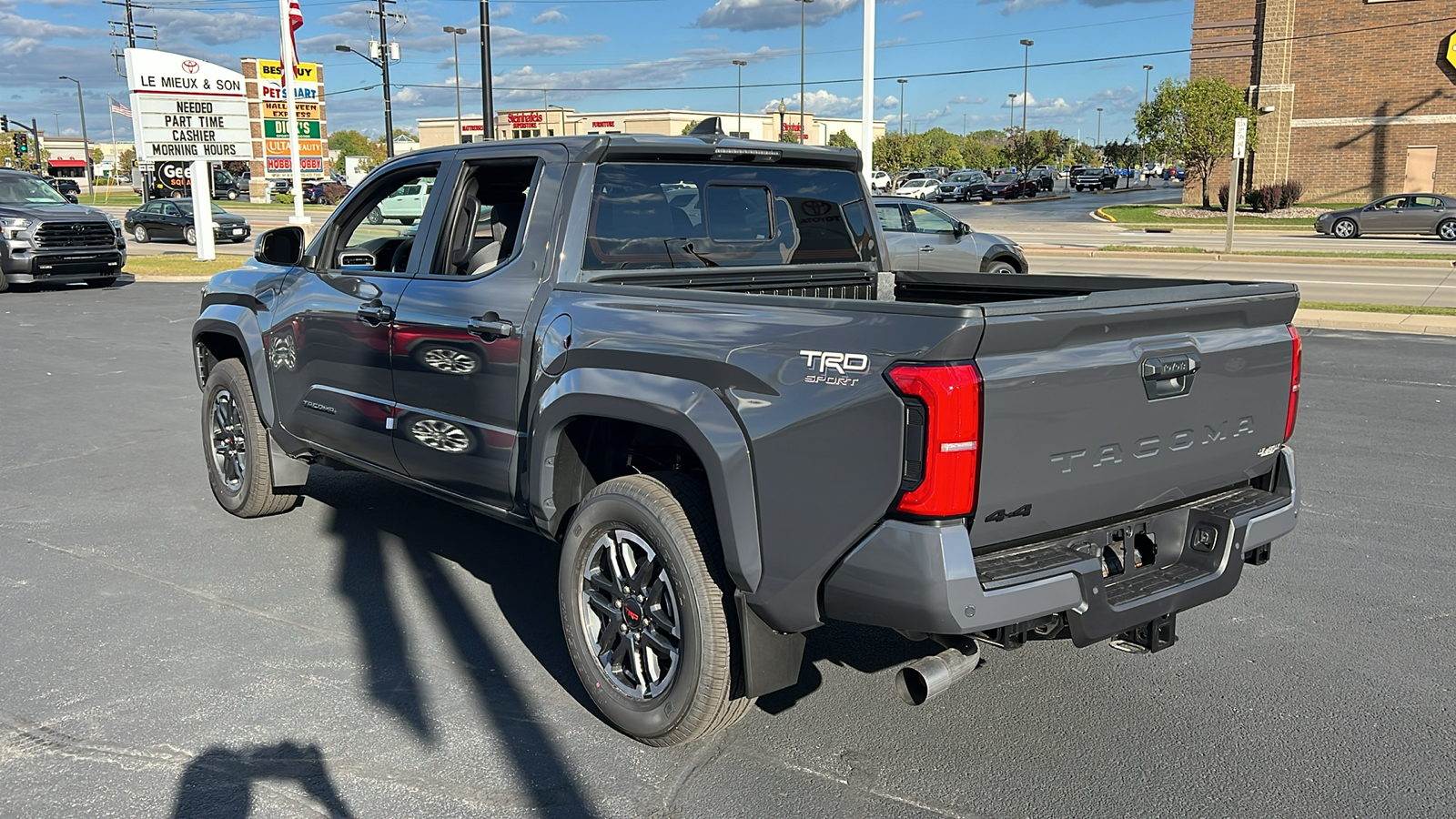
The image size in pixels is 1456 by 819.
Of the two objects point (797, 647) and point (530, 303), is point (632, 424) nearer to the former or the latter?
point (530, 303)

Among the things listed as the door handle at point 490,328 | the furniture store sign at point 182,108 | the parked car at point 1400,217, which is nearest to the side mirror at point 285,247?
the door handle at point 490,328

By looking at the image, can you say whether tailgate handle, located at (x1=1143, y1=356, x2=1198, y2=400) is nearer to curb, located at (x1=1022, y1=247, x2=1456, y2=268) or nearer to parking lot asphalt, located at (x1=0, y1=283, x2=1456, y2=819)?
parking lot asphalt, located at (x1=0, y1=283, x2=1456, y2=819)

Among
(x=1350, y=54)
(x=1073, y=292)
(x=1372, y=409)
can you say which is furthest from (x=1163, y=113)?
(x=1073, y=292)

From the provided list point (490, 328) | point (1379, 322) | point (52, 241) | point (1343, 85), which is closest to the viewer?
point (490, 328)

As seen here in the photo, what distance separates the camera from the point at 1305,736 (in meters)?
3.85

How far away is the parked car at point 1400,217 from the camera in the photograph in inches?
1325

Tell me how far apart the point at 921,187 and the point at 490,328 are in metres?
64.9

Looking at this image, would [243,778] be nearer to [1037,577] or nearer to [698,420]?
[698,420]

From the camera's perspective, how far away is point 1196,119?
4691 centimetres

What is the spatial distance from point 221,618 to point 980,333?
3.60 meters

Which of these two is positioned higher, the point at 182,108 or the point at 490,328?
the point at 182,108

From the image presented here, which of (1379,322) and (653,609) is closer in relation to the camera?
(653,609)

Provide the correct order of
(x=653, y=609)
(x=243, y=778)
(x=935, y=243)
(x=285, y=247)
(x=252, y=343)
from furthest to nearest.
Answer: (x=935, y=243) → (x=252, y=343) → (x=285, y=247) → (x=653, y=609) → (x=243, y=778)

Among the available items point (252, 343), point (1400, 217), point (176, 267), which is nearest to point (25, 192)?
point (176, 267)
